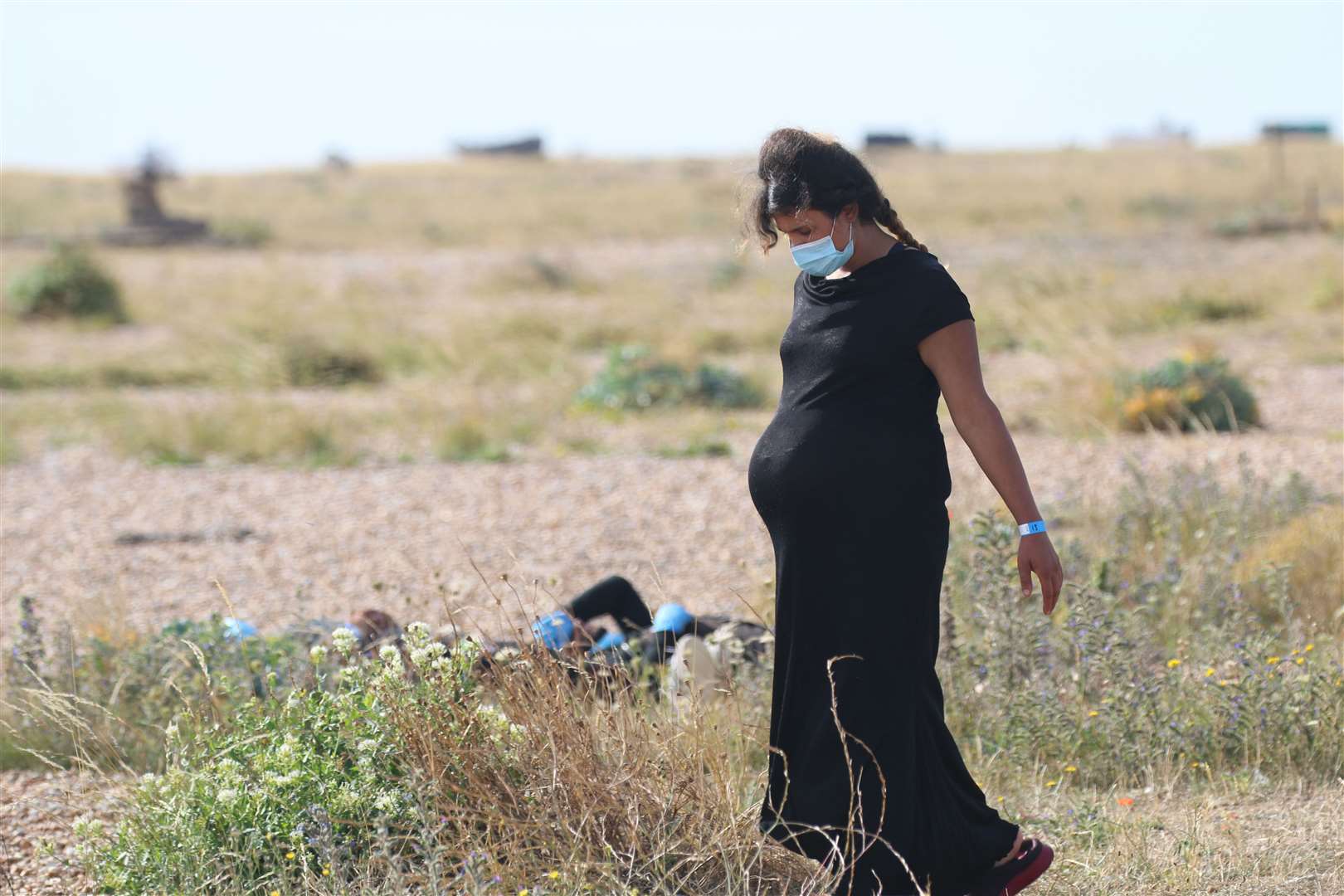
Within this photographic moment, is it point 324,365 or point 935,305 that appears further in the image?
point 324,365

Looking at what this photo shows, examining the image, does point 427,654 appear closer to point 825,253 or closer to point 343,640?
point 343,640

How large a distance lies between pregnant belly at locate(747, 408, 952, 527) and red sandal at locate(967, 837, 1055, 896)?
78 centimetres

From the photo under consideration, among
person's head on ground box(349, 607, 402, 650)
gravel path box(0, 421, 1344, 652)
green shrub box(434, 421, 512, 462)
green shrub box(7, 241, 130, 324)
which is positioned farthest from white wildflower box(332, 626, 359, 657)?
green shrub box(7, 241, 130, 324)

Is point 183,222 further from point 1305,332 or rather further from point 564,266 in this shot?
point 1305,332

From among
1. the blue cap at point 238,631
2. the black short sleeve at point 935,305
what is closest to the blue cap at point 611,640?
the blue cap at point 238,631

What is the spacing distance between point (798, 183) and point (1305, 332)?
10.5 m

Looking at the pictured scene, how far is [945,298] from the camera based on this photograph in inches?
109

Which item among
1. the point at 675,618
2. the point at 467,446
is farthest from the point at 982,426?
the point at 467,446

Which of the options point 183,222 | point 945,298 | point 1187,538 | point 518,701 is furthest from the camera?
point 183,222

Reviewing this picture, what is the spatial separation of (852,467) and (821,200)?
0.53m

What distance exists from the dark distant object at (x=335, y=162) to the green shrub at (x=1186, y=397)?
89.7m

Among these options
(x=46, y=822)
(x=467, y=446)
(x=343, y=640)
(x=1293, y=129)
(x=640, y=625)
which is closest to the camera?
(x=343, y=640)

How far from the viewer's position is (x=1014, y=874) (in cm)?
297

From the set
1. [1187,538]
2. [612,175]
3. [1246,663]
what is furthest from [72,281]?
[612,175]
